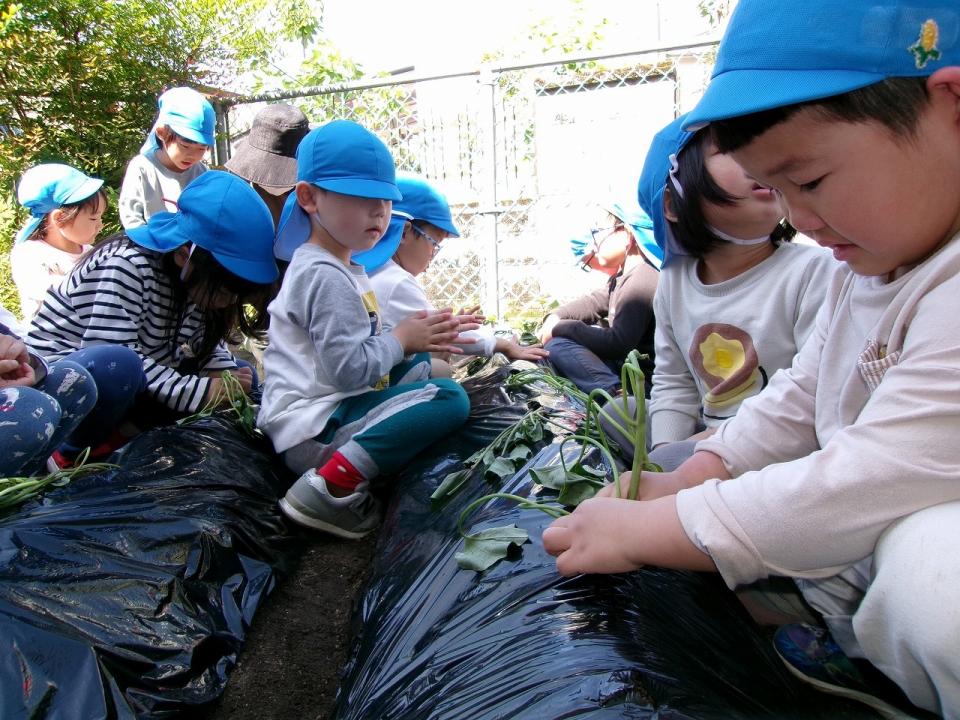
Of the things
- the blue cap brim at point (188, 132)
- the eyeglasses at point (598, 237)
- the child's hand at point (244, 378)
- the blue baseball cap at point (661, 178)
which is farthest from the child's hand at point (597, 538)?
the blue cap brim at point (188, 132)

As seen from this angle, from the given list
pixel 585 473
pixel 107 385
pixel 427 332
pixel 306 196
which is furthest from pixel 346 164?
pixel 585 473

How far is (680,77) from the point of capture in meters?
5.38

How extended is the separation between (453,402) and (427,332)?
29cm

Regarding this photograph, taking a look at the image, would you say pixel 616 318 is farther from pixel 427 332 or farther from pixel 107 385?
A: pixel 107 385

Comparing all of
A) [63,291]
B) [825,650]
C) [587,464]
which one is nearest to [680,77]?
[63,291]

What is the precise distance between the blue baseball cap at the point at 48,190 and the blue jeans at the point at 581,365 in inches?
91.3

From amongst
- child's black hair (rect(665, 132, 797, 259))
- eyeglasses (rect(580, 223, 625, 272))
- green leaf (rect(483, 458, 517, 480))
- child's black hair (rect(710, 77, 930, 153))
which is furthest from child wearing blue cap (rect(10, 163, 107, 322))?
child's black hair (rect(710, 77, 930, 153))

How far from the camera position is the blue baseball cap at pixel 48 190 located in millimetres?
3557

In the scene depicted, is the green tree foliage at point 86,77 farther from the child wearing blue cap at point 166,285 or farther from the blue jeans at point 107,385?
the blue jeans at point 107,385

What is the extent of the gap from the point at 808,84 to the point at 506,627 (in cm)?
71

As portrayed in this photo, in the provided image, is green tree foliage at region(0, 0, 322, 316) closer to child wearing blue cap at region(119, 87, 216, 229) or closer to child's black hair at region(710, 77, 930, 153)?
child wearing blue cap at region(119, 87, 216, 229)

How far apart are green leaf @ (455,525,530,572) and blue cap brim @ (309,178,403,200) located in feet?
4.53

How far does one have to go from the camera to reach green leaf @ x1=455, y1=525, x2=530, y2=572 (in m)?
1.13

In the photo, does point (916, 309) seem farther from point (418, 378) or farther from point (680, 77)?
point (680, 77)
